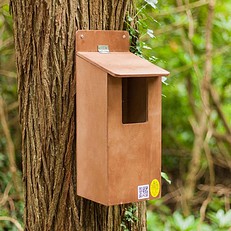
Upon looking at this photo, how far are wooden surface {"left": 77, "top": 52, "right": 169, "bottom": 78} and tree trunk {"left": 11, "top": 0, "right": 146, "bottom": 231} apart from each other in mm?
118

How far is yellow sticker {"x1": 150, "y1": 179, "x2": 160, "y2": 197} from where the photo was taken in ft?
7.61

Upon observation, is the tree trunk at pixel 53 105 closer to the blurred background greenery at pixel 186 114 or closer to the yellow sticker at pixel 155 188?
the yellow sticker at pixel 155 188

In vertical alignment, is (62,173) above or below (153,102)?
below

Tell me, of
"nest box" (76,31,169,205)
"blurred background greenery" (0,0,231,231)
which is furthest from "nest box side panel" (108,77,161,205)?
"blurred background greenery" (0,0,231,231)

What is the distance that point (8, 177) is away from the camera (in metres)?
5.55

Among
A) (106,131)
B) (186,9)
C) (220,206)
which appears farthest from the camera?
(220,206)

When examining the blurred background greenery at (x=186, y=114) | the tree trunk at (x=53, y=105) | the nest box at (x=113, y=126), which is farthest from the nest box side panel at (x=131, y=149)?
the blurred background greenery at (x=186, y=114)

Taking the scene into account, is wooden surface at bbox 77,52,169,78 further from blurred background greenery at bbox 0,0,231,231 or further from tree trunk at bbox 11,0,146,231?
blurred background greenery at bbox 0,0,231,231

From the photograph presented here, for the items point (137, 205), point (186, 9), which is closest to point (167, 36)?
point (186, 9)

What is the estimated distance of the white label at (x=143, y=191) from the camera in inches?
89.4

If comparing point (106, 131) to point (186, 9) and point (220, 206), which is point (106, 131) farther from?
point (220, 206)

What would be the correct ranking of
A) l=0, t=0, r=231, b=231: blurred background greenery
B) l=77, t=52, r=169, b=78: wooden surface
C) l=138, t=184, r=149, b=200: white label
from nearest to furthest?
l=77, t=52, r=169, b=78: wooden surface, l=138, t=184, r=149, b=200: white label, l=0, t=0, r=231, b=231: blurred background greenery

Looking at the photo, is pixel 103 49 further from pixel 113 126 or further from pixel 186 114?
pixel 186 114

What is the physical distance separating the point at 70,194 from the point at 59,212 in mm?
89
